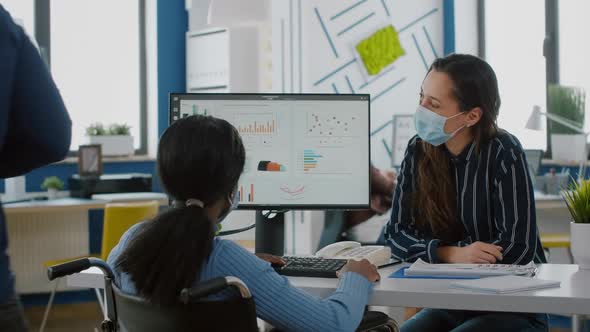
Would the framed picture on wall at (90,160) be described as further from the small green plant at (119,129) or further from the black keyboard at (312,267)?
the black keyboard at (312,267)

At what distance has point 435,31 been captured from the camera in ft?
18.9

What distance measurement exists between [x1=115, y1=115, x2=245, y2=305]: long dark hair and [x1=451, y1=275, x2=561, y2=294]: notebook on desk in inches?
22.1

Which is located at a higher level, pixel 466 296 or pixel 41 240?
→ pixel 466 296

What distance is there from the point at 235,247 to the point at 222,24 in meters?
3.37

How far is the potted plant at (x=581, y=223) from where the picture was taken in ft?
6.45

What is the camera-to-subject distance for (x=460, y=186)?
7.08 feet

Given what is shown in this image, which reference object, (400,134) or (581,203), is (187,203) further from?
(400,134)

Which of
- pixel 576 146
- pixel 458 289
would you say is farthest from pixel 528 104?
pixel 458 289

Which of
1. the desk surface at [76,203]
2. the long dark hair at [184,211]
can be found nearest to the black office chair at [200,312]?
the long dark hair at [184,211]

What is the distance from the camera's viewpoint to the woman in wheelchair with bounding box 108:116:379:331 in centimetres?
136

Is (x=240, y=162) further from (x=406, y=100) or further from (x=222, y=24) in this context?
(x=406, y=100)

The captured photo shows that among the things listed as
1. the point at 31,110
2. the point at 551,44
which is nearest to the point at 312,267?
the point at 31,110

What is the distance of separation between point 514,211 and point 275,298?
87 cm

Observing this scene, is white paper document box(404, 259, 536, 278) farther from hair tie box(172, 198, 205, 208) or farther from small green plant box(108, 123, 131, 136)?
small green plant box(108, 123, 131, 136)
